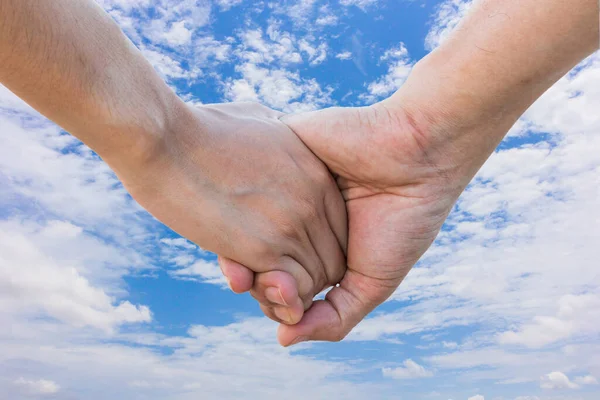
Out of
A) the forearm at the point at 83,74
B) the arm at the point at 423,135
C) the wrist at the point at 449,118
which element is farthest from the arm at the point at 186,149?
the wrist at the point at 449,118

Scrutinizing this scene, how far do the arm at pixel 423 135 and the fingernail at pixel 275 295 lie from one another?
19cm

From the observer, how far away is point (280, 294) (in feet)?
7.48

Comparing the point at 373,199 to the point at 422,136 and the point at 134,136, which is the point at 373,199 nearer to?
the point at 422,136

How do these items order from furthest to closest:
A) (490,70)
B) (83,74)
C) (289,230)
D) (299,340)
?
A: (299,340) → (289,230) → (490,70) → (83,74)

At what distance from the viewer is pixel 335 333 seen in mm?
2537

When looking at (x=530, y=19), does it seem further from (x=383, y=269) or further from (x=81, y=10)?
(x=81, y=10)

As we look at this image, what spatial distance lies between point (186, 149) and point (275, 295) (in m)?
0.71

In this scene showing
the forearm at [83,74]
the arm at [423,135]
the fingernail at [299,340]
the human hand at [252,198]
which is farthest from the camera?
the fingernail at [299,340]

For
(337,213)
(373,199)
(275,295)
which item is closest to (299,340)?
(275,295)

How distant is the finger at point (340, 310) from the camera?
247 cm

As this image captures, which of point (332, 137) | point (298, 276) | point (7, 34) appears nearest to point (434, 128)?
point (332, 137)

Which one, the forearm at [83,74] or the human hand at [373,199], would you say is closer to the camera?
the forearm at [83,74]

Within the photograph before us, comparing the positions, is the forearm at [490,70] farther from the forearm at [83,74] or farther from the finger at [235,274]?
the forearm at [83,74]

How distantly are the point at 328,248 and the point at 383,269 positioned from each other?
0.27 metres
